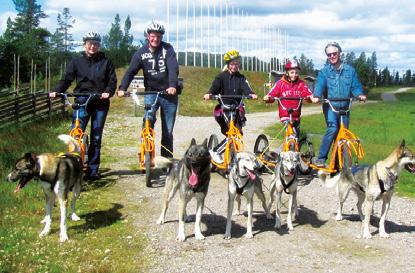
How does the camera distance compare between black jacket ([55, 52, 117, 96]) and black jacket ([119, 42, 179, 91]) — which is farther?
black jacket ([119, 42, 179, 91])

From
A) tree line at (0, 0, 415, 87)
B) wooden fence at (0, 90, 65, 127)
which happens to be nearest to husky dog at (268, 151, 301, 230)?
wooden fence at (0, 90, 65, 127)

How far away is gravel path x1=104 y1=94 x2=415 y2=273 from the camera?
5.76 m

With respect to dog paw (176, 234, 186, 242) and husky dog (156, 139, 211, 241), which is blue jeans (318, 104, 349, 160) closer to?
Result: husky dog (156, 139, 211, 241)

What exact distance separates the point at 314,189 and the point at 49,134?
9.52 meters

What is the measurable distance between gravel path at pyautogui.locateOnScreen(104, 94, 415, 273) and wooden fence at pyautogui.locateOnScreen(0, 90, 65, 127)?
13419 mm

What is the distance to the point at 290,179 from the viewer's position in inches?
281

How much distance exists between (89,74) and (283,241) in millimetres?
4857

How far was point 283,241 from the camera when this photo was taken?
6.63m

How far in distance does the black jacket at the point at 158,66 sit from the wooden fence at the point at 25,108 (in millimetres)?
11975

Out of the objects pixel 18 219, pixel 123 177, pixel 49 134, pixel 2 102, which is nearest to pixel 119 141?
pixel 49 134

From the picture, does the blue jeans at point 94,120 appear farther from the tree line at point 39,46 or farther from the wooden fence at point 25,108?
the tree line at point 39,46

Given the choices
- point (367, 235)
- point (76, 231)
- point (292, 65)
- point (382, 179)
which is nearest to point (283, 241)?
point (367, 235)

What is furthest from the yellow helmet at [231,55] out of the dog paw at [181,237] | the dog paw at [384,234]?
the dog paw at [384,234]

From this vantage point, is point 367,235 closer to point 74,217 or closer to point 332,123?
point 332,123
